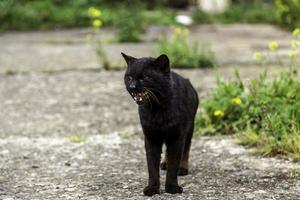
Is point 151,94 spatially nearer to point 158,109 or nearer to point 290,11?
point 158,109

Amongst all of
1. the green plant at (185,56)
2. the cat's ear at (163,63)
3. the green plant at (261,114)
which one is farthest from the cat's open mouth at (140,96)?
the green plant at (185,56)

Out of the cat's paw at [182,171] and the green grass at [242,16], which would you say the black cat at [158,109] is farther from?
the green grass at [242,16]

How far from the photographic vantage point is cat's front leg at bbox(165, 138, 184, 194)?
3746 millimetres

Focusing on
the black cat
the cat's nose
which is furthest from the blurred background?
the cat's nose

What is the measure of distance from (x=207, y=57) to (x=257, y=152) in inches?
135

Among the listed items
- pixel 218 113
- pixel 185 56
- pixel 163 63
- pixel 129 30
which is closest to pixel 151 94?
pixel 163 63

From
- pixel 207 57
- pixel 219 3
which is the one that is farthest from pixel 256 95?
pixel 219 3

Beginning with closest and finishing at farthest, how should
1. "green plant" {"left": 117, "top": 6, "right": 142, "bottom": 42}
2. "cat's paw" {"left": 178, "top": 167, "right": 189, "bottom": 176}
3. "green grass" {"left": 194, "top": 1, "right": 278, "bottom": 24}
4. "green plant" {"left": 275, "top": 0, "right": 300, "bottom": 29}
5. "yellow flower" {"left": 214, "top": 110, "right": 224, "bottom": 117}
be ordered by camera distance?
"cat's paw" {"left": 178, "top": 167, "right": 189, "bottom": 176}, "yellow flower" {"left": 214, "top": 110, "right": 224, "bottom": 117}, "green plant" {"left": 117, "top": 6, "right": 142, "bottom": 42}, "green plant" {"left": 275, "top": 0, "right": 300, "bottom": 29}, "green grass" {"left": 194, "top": 1, "right": 278, "bottom": 24}

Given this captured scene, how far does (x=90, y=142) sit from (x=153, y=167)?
5.16 ft

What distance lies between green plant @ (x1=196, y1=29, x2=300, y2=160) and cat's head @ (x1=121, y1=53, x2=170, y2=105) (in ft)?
3.92

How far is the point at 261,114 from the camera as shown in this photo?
15.9ft

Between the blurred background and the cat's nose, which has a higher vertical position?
the cat's nose

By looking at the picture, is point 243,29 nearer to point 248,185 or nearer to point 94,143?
point 94,143

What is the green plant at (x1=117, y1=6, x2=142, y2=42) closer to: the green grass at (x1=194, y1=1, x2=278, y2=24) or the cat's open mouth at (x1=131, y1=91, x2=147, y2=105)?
the green grass at (x1=194, y1=1, x2=278, y2=24)
